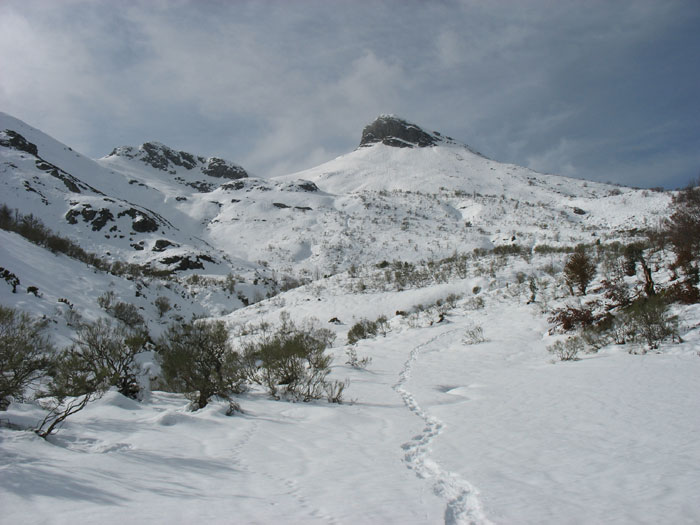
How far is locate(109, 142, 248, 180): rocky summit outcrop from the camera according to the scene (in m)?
140

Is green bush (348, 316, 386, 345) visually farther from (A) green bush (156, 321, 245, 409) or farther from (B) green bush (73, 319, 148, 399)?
(B) green bush (73, 319, 148, 399)

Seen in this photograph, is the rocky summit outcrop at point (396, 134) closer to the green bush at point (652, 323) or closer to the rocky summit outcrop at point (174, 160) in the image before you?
the rocky summit outcrop at point (174, 160)

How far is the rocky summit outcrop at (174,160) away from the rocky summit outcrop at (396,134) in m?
59.6

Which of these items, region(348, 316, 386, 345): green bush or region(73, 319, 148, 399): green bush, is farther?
region(348, 316, 386, 345): green bush

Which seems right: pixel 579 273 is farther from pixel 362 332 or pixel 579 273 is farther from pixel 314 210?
pixel 314 210

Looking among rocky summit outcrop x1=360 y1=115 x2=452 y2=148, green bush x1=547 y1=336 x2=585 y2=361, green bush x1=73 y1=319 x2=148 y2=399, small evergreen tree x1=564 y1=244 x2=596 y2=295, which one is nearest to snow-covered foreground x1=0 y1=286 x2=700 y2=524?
green bush x1=73 y1=319 x2=148 y2=399

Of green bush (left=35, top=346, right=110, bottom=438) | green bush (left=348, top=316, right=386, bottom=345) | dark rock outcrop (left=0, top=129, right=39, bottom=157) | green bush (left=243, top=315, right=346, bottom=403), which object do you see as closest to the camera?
green bush (left=35, top=346, right=110, bottom=438)

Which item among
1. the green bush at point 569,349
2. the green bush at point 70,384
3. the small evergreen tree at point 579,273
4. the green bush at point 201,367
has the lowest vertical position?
the green bush at point 70,384

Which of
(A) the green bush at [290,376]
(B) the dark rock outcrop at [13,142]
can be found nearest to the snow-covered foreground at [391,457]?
(A) the green bush at [290,376]

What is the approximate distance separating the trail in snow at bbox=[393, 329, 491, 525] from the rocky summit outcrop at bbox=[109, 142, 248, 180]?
156131 mm

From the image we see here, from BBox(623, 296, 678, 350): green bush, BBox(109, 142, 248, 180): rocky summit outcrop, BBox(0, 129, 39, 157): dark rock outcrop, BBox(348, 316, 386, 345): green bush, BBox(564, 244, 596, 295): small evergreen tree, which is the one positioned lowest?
BBox(348, 316, 386, 345): green bush

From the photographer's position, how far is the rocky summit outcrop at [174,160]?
140 metres

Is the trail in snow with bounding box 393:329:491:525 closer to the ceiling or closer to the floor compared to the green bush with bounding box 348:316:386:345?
closer to the floor

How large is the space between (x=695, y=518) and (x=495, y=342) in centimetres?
1385
